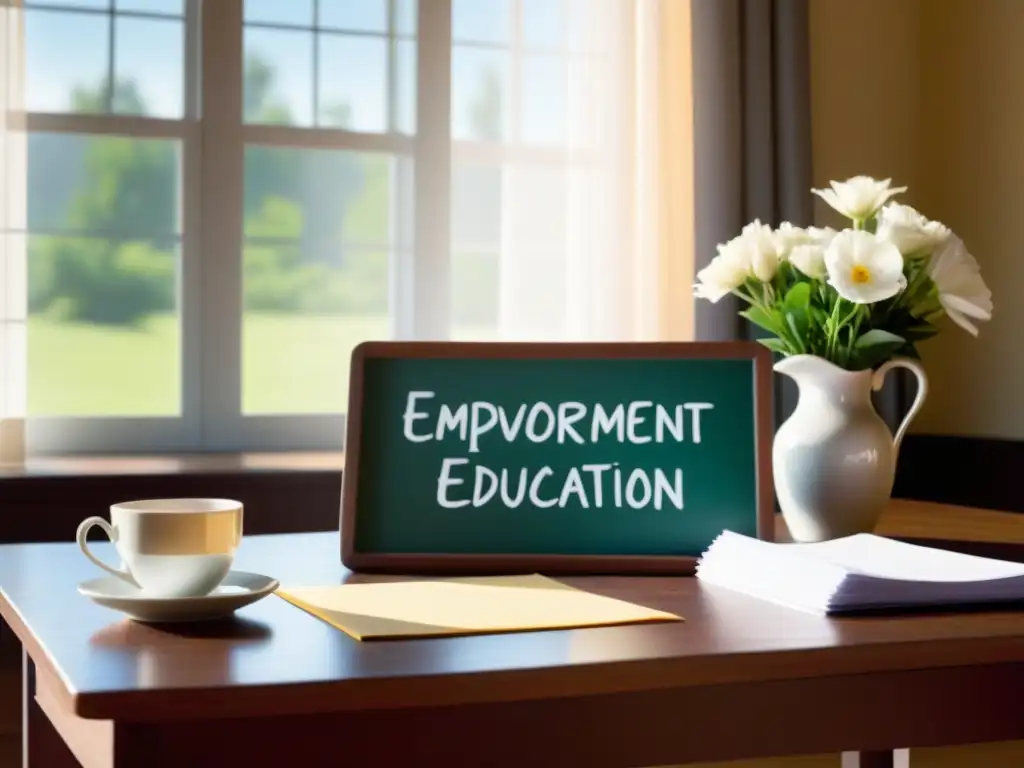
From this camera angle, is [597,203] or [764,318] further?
[597,203]

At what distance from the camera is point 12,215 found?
9.61 ft

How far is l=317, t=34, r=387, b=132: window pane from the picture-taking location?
10.9 ft

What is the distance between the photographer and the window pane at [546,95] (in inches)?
136

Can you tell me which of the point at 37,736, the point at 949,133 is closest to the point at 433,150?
the point at 949,133

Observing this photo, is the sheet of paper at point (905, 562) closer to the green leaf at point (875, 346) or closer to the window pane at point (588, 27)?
the green leaf at point (875, 346)

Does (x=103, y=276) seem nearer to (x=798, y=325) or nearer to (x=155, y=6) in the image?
(x=155, y=6)

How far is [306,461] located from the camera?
9.47ft

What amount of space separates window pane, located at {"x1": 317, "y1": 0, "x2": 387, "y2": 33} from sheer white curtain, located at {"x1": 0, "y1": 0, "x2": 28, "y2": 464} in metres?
0.72

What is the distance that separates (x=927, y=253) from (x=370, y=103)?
2.11 meters

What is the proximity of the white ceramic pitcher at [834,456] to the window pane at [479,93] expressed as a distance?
6.82 ft

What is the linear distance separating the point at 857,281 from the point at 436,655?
2.48 feet

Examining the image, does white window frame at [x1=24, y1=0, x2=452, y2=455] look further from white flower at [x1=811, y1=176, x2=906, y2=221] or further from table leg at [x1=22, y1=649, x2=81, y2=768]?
table leg at [x1=22, y1=649, x2=81, y2=768]

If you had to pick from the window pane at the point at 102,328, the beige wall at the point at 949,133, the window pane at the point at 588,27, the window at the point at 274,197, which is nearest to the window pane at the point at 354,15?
the window at the point at 274,197

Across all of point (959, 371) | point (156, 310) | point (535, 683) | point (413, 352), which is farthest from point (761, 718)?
point (959, 371)
